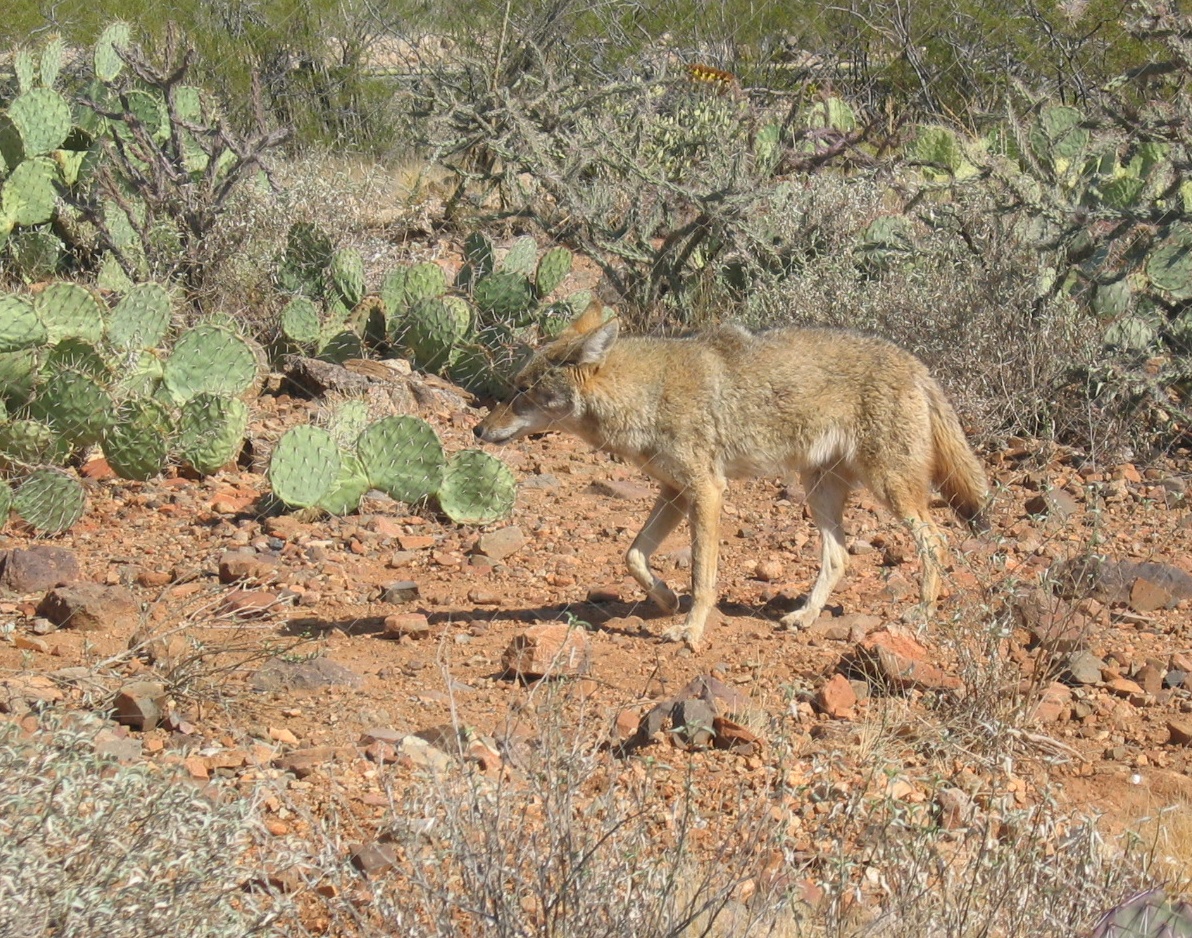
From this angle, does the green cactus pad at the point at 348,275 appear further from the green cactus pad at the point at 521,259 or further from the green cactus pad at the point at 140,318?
the green cactus pad at the point at 140,318

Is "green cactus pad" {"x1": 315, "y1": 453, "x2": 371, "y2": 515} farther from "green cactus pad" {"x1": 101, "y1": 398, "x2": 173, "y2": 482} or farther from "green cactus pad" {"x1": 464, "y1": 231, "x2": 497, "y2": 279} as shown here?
"green cactus pad" {"x1": 464, "y1": 231, "x2": 497, "y2": 279}

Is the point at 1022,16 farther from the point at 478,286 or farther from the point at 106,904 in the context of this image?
the point at 106,904

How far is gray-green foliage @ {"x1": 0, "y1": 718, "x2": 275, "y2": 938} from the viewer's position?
117 inches

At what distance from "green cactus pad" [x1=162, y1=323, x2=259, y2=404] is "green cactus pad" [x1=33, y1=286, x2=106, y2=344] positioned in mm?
454

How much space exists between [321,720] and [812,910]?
211 centimetres

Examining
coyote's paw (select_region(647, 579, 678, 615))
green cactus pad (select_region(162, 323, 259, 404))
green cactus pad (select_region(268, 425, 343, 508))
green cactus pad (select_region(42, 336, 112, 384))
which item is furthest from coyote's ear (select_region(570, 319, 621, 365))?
green cactus pad (select_region(42, 336, 112, 384))

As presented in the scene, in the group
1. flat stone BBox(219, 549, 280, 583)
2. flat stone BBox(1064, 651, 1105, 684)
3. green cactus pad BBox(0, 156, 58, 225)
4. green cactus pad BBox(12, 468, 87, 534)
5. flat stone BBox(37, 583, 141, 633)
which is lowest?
flat stone BBox(1064, 651, 1105, 684)

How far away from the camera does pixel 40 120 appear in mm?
10008

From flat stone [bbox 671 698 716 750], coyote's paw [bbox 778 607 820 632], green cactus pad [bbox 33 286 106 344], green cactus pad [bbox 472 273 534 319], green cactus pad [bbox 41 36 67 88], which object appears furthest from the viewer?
green cactus pad [bbox 41 36 67 88]

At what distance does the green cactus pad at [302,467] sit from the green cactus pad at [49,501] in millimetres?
979

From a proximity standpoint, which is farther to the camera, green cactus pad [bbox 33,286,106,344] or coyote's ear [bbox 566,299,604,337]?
green cactus pad [bbox 33,286,106,344]

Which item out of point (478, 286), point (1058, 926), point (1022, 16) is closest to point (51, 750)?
point (1058, 926)

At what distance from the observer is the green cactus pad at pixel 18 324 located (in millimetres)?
7410

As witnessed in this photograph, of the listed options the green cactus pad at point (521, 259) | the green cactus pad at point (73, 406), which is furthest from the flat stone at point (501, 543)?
the green cactus pad at point (521, 259)
